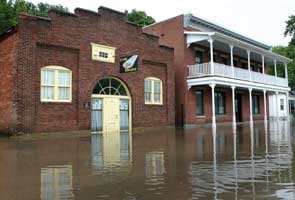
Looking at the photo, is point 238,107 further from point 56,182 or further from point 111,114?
point 56,182

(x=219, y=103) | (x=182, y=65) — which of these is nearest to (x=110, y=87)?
(x=182, y=65)

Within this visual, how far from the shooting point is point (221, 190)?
18.2 feet

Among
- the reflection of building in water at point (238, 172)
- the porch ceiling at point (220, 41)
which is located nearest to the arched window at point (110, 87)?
the porch ceiling at point (220, 41)

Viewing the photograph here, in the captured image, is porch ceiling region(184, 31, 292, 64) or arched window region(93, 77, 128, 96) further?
porch ceiling region(184, 31, 292, 64)

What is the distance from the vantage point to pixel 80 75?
18.2 meters

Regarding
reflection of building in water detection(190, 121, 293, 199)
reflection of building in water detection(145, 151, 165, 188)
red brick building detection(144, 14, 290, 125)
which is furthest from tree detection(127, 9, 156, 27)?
reflection of building in water detection(190, 121, 293, 199)

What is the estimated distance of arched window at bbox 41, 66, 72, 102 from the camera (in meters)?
16.7

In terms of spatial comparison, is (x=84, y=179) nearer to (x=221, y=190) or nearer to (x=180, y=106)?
(x=221, y=190)

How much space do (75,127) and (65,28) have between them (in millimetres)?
5074

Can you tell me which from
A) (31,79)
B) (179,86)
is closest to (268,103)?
(179,86)

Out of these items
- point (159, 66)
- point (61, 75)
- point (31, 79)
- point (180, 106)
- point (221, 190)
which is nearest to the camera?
point (221, 190)

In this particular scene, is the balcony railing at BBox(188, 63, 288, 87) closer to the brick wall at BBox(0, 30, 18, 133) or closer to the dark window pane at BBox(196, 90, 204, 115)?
the dark window pane at BBox(196, 90, 204, 115)

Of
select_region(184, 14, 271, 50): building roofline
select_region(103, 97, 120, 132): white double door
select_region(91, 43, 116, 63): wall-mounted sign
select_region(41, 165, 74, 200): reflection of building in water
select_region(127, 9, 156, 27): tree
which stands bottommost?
select_region(41, 165, 74, 200): reflection of building in water

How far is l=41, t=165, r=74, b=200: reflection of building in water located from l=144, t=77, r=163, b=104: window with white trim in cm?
1458
